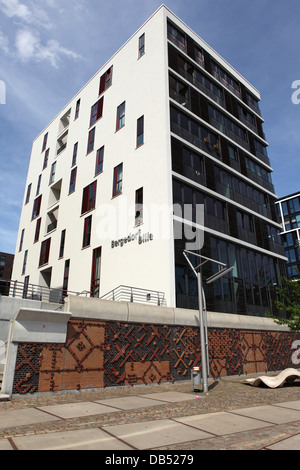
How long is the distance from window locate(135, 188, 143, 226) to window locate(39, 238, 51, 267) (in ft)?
45.2

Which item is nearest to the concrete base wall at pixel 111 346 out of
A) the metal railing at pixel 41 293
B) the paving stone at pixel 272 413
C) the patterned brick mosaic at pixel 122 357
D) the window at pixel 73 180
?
the patterned brick mosaic at pixel 122 357

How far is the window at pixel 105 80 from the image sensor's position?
109ft

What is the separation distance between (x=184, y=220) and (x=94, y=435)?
54.6 ft

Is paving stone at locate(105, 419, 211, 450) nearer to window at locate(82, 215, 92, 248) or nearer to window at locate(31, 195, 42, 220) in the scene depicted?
window at locate(82, 215, 92, 248)

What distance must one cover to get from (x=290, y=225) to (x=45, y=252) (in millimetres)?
52161

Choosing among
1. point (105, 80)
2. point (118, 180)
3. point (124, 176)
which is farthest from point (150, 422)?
point (105, 80)

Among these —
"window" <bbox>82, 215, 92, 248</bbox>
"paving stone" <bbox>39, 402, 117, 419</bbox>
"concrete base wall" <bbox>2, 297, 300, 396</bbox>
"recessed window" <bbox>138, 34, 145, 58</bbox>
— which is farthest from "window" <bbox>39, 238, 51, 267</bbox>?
"paving stone" <bbox>39, 402, 117, 419</bbox>

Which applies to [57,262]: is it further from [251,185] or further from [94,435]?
[94,435]

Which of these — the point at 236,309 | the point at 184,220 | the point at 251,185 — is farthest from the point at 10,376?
→ the point at 251,185

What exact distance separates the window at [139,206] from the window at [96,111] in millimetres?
12905

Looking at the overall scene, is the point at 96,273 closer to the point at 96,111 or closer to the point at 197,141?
the point at 197,141

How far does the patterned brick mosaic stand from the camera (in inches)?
487

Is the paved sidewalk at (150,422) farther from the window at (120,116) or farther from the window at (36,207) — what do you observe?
the window at (36,207)
